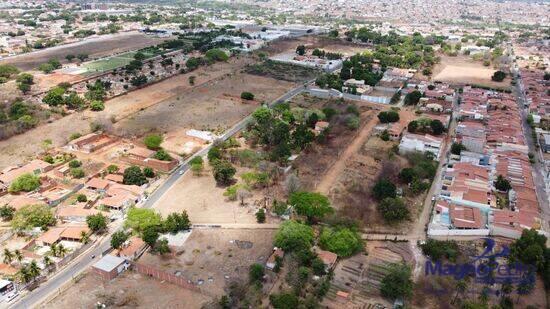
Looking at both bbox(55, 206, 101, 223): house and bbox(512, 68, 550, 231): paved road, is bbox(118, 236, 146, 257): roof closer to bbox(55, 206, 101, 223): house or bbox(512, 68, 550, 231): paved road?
bbox(55, 206, 101, 223): house

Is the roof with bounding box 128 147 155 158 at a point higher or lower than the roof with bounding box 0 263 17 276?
higher

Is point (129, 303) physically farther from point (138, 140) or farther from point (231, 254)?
point (138, 140)

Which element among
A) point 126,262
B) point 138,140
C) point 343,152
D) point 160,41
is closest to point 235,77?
point 138,140

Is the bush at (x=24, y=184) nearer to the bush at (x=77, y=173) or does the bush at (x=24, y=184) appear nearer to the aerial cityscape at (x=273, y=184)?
the aerial cityscape at (x=273, y=184)

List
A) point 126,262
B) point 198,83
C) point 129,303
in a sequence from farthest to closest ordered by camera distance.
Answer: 1. point 198,83
2. point 126,262
3. point 129,303

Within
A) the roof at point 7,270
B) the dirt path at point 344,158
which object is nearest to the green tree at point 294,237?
the dirt path at point 344,158

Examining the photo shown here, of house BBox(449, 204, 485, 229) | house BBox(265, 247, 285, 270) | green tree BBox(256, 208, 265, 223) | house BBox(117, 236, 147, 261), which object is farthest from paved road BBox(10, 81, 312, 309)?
house BBox(449, 204, 485, 229)
